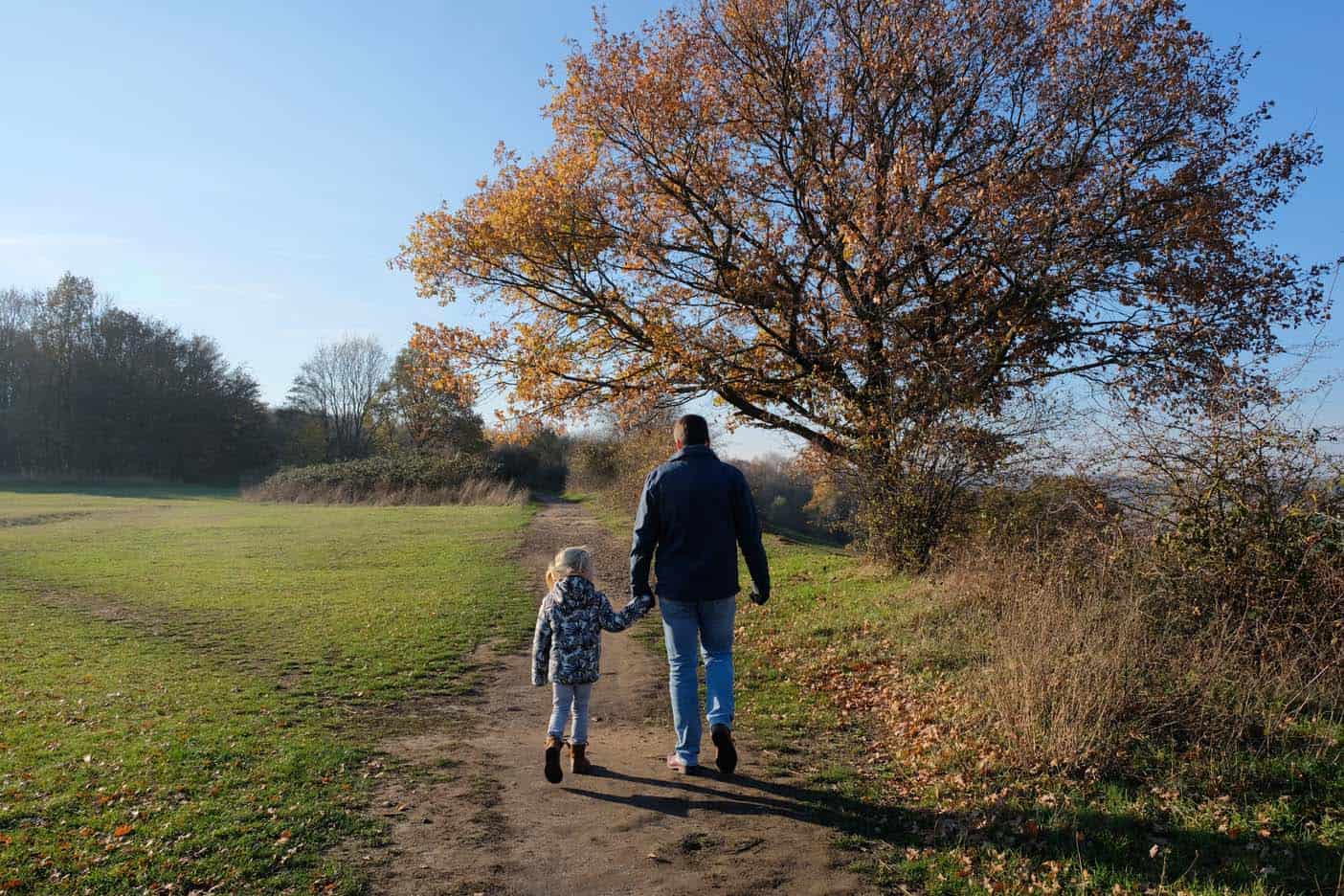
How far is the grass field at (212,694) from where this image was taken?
4.43 metres

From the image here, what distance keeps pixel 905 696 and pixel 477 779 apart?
3.85 meters

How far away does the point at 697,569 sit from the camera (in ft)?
17.6

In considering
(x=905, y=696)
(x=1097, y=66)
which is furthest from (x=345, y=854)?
(x=1097, y=66)

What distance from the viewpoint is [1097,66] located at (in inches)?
554

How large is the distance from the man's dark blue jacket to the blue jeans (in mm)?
136

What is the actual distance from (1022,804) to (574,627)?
2.97 m

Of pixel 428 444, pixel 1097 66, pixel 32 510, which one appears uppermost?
pixel 1097 66

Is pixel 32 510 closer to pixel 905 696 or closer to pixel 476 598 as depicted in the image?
pixel 476 598

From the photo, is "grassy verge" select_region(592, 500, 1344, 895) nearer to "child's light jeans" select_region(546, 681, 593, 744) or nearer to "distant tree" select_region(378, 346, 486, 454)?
"child's light jeans" select_region(546, 681, 593, 744)

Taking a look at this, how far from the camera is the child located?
5535mm

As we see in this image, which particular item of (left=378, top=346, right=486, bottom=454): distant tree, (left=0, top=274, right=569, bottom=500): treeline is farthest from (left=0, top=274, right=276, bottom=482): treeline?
(left=378, top=346, right=486, bottom=454): distant tree

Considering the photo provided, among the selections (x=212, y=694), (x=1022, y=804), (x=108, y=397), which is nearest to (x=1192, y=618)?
(x=1022, y=804)

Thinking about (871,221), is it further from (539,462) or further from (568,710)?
(539,462)

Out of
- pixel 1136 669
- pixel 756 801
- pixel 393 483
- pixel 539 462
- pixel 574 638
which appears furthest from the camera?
pixel 539 462
